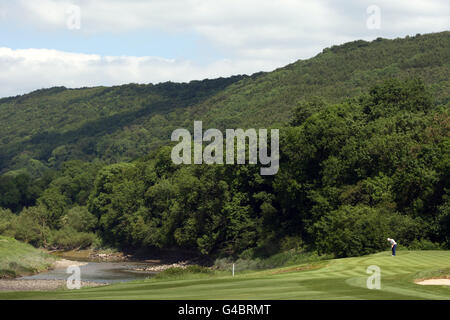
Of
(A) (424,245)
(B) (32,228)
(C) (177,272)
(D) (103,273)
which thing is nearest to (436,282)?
(C) (177,272)

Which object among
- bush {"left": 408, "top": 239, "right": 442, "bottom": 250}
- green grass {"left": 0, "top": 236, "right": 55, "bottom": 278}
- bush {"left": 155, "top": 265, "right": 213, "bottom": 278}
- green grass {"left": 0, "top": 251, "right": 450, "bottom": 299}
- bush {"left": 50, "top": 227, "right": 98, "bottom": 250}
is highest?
green grass {"left": 0, "top": 251, "right": 450, "bottom": 299}

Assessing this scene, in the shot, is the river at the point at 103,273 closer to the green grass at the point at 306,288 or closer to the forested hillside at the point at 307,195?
the forested hillside at the point at 307,195

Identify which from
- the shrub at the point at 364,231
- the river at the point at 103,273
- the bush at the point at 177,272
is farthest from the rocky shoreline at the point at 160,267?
the bush at the point at 177,272

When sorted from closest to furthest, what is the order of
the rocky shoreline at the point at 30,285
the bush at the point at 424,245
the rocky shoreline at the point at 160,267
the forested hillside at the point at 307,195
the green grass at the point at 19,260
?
the bush at the point at 424,245 → the rocky shoreline at the point at 30,285 → the forested hillside at the point at 307,195 → the green grass at the point at 19,260 → the rocky shoreline at the point at 160,267

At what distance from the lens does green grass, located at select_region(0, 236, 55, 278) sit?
75000 millimetres

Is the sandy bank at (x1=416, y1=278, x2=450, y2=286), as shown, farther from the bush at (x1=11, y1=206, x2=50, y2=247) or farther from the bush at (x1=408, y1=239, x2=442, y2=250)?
the bush at (x1=11, y1=206, x2=50, y2=247)

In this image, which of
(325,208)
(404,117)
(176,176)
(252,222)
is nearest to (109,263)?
(176,176)

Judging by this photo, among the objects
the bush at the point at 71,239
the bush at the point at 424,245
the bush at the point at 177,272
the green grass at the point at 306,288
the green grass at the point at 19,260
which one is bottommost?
the bush at the point at 71,239

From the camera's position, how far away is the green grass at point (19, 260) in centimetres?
7500

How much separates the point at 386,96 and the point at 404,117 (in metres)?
8.73

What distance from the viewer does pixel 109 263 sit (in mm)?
100812

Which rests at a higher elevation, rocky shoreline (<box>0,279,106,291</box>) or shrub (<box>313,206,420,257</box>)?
shrub (<box>313,206,420,257</box>)

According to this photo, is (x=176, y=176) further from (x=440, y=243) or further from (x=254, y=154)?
(x=440, y=243)

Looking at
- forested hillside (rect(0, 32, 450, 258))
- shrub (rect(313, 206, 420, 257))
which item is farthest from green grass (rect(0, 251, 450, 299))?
forested hillside (rect(0, 32, 450, 258))
